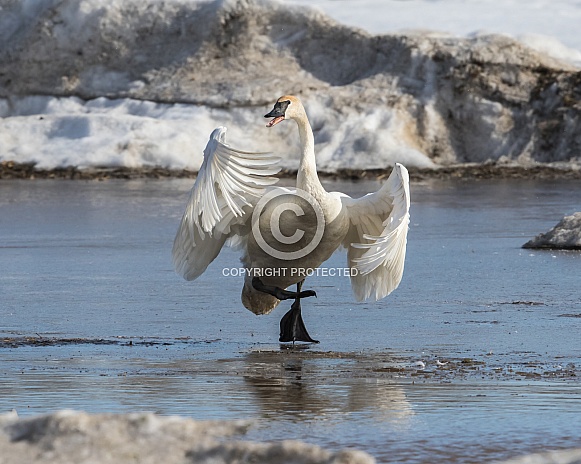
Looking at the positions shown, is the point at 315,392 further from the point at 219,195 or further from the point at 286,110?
the point at 286,110

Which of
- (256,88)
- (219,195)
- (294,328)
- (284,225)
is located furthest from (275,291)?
(256,88)

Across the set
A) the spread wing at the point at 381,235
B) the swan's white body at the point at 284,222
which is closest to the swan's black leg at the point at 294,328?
the swan's white body at the point at 284,222

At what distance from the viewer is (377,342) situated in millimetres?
7816

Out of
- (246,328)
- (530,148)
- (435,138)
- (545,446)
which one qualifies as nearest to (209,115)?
(435,138)

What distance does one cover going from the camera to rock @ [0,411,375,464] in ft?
12.9

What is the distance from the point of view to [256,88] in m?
23.5

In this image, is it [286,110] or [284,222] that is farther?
[286,110]

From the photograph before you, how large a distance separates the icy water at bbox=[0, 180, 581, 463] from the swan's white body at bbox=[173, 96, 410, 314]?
0.35 meters

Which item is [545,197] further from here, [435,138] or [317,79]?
[317,79]

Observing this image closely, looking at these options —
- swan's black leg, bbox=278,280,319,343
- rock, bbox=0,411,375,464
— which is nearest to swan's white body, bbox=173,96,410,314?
swan's black leg, bbox=278,280,319,343

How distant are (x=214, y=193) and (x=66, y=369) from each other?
1622mm

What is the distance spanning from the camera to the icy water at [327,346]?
5.51m

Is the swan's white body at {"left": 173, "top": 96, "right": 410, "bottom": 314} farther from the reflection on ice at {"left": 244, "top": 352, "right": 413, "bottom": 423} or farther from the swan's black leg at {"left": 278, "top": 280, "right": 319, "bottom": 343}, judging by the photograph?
the reflection on ice at {"left": 244, "top": 352, "right": 413, "bottom": 423}

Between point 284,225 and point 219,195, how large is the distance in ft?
1.54
